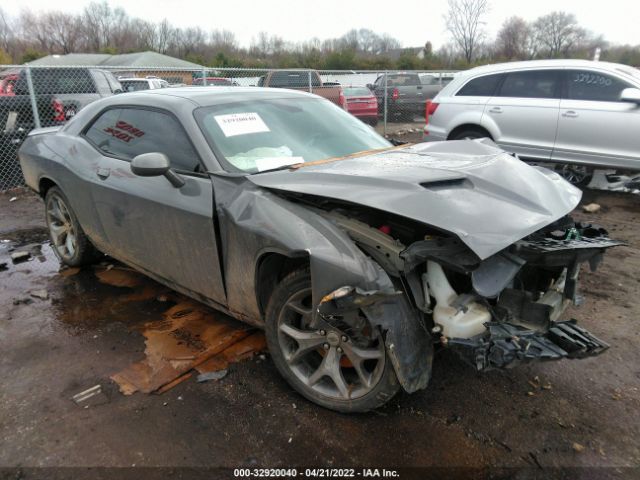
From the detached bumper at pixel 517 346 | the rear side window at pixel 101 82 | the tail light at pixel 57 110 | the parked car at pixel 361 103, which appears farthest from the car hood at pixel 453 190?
the parked car at pixel 361 103

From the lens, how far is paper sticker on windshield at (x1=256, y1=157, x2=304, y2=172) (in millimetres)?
3051

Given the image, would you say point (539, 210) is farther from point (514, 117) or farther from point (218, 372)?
point (514, 117)

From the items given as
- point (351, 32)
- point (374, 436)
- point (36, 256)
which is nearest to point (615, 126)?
point (374, 436)

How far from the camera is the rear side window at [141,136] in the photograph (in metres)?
3.21

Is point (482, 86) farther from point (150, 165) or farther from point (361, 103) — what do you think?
point (361, 103)

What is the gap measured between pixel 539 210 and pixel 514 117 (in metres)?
5.29

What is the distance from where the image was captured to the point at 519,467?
7.42 ft

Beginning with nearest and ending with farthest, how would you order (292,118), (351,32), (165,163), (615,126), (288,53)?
1. (165,163)
2. (292,118)
3. (615,126)
4. (288,53)
5. (351,32)

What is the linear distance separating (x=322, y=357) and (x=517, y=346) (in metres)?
1.11

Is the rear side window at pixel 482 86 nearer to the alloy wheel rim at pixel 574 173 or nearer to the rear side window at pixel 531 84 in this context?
the rear side window at pixel 531 84

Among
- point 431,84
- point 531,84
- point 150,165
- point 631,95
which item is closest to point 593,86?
point 631,95

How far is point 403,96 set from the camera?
16500 mm

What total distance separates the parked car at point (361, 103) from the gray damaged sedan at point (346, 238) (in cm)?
1108

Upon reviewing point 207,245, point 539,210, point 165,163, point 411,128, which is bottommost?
point 411,128
